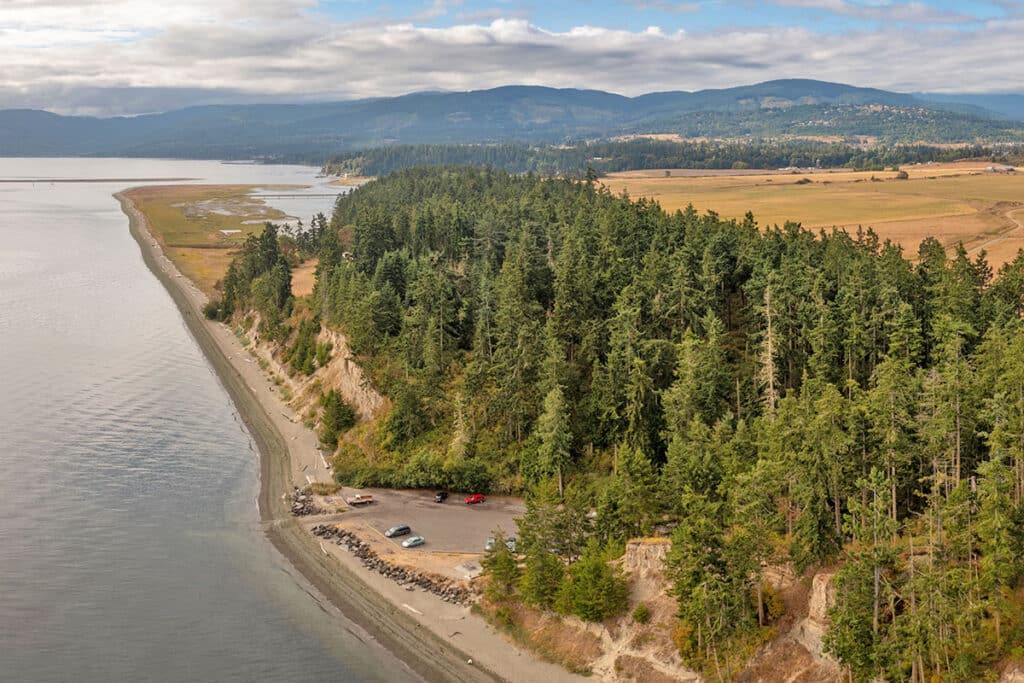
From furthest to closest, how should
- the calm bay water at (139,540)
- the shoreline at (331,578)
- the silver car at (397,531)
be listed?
1. the silver car at (397,531)
2. the shoreline at (331,578)
3. the calm bay water at (139,540)

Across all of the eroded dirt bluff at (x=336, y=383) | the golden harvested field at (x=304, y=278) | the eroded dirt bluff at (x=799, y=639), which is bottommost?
the eroded dirt bluff at (x=799, y=639)

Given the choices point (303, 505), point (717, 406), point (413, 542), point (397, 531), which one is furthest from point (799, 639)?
point (303, 505)

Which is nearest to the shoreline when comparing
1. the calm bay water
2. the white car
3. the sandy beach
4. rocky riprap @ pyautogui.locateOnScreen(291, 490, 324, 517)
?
the sandy beach

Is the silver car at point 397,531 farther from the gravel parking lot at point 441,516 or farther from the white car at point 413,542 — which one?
the white car at point 413,542

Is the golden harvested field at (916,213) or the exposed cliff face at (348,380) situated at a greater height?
the golden harvested field at (916,213)

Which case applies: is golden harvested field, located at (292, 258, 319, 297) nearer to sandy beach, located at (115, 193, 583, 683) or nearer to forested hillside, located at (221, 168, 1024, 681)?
forested hillside, located at (221, 168, 1024, 681)

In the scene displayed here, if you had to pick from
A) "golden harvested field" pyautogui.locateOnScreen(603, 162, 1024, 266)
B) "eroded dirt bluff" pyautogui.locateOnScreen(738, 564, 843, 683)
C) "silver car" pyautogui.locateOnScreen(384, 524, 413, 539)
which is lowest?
"silver car" pyautogui.locateOnScreen(384, 524, 413, 539)

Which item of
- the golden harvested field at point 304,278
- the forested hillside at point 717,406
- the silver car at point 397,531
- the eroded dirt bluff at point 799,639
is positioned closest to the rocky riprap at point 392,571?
the silver car at point 397,531
